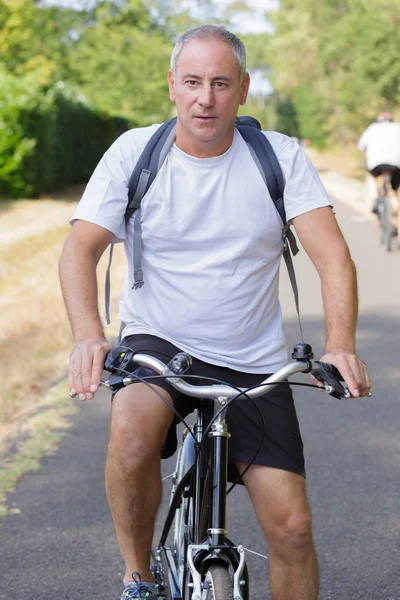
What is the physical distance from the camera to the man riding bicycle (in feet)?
10.0

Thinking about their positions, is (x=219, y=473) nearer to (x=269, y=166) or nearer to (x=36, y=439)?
(x=269, y=166)

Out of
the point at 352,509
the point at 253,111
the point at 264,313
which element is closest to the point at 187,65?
the point at 264,313

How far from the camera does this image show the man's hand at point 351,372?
277 cm

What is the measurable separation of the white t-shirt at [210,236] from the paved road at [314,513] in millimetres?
1323

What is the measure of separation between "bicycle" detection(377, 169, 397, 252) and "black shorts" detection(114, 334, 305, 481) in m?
11.4

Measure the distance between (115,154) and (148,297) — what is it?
445 millimetres

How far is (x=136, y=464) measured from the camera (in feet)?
10.1

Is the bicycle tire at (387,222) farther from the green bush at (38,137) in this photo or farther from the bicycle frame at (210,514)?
the green bush at (38,137)

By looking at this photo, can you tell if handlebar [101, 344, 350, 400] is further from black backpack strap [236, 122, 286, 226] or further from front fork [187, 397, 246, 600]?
black backpack strap [236, 122, 286, 226]

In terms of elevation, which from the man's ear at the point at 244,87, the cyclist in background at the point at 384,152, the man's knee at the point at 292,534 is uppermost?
the cyclist in background at the point at 384,152

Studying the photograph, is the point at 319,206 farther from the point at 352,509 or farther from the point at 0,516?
the point at 0,516

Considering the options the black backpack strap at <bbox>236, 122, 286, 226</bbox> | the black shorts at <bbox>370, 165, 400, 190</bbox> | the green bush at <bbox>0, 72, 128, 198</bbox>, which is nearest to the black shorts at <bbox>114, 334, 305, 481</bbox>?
the black backpack strap at <bbox>236, 122, 286, 226</bbox>

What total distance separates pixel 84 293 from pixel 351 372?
821 mm

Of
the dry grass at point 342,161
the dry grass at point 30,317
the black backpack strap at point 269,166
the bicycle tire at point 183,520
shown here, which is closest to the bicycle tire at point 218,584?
the bicycle tire at point 183,520
